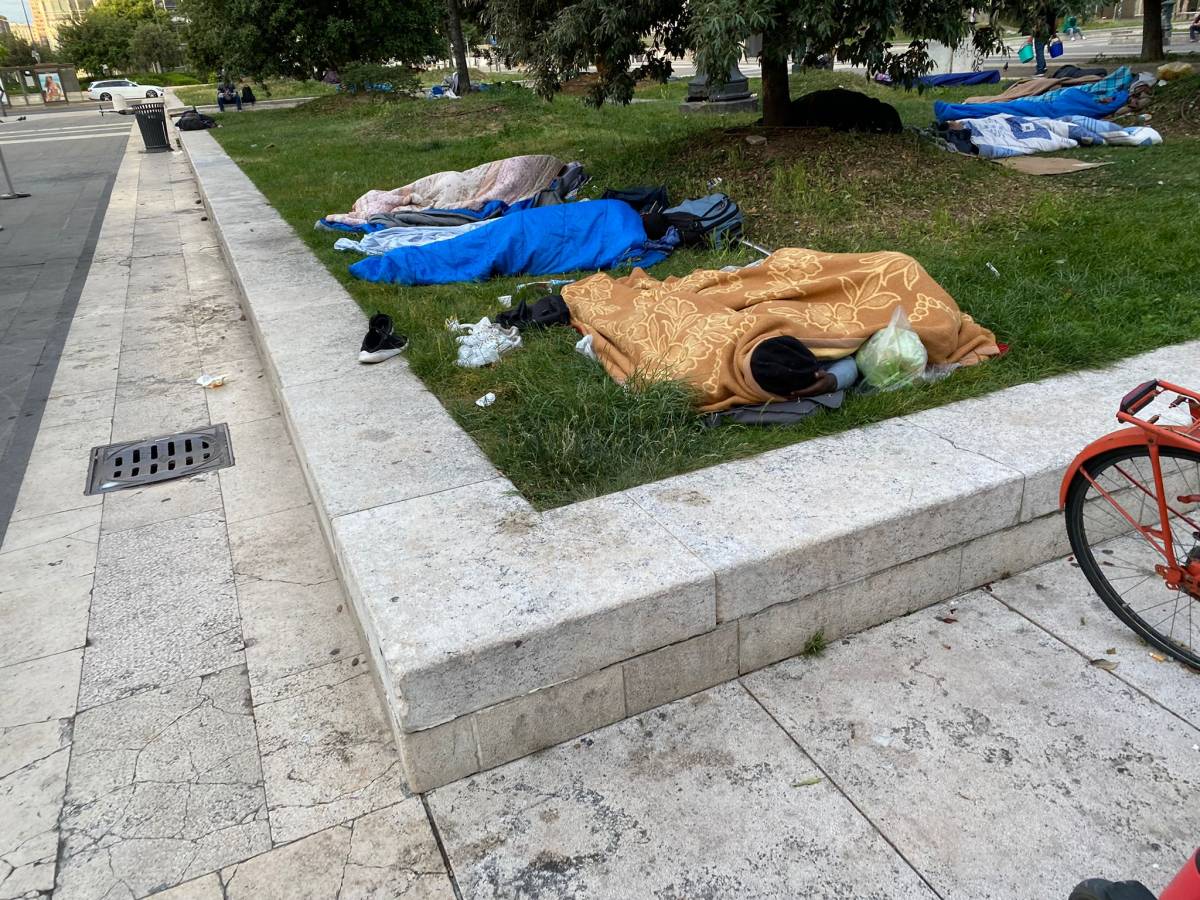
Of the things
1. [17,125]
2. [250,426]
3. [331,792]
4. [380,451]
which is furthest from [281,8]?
[331,792]

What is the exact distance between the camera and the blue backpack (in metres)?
6.79

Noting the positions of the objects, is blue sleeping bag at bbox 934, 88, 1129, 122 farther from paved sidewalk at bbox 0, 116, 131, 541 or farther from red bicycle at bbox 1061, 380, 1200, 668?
paved sidewalk at bbox 0, 116, 131, 541

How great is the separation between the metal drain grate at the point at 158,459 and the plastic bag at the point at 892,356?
310cm

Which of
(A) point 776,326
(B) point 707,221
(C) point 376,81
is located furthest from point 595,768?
(C) point 376,81

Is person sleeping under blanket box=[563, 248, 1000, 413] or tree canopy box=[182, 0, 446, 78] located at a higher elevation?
tree canopy box=[182, 0, 446, 78]

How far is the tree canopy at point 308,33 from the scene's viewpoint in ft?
74.4

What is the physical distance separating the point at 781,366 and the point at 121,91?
5401 centimetres

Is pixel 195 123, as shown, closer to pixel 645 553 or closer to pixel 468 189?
pixel 468 189

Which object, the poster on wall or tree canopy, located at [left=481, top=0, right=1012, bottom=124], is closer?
tree canopy, located at [left=481, top=0, right=1012, bottom=124]

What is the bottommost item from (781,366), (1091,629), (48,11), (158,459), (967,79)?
(1091,629)

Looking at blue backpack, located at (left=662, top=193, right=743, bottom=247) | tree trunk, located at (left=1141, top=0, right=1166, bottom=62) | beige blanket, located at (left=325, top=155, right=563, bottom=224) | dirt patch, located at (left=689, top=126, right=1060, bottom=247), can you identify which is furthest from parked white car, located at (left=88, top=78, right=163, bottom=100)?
blue backpack, located at (left=662, top=193, right=743, bottom=247)

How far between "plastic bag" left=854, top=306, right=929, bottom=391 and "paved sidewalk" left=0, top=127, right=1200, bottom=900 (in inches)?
41.6

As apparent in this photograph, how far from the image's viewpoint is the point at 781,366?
3773 millimetres

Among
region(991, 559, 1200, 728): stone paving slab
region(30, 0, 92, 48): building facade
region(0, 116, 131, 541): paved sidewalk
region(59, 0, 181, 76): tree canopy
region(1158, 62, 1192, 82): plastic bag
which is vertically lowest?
region(991, 559, 1200, 728): stone paving slab
